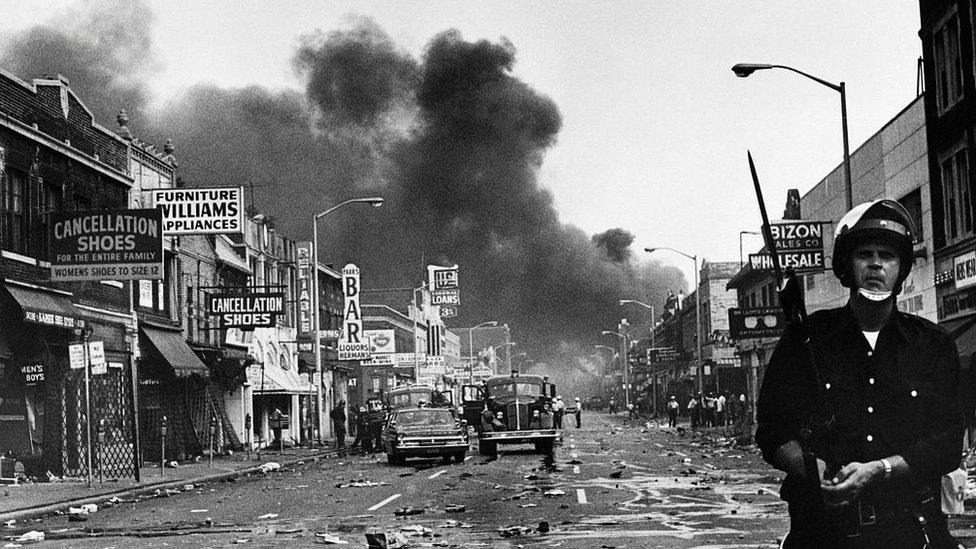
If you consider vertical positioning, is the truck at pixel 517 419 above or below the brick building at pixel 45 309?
below

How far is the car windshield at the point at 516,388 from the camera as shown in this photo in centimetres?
4162

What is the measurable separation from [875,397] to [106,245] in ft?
81.3

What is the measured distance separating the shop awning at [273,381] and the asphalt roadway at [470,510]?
1876cm

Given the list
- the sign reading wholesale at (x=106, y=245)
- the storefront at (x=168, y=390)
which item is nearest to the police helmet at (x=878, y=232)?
the sign reading wholesale at (x=106, y=245)

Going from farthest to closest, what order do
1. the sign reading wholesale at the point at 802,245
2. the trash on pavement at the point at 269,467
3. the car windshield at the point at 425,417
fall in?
1. the sign reading wholesale at the point at 802,245
2. the car windshield at the point at 425,417
3. the trash on pavement at the point at 269,467

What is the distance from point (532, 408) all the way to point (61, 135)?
16185 millimetres

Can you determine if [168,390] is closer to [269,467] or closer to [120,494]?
[269,467]

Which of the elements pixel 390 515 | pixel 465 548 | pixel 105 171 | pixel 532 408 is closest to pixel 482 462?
pixel 532 408

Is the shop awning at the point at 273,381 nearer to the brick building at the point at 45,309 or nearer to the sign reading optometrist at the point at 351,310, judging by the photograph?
the sign reading optometrist at the point at 351,310

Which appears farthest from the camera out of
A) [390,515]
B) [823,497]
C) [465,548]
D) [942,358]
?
[390,515]

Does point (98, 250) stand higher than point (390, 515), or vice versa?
point (98, 250)

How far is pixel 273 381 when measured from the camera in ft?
166

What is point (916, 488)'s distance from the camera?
172 inches

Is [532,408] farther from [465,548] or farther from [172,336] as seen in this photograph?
[465,548]
